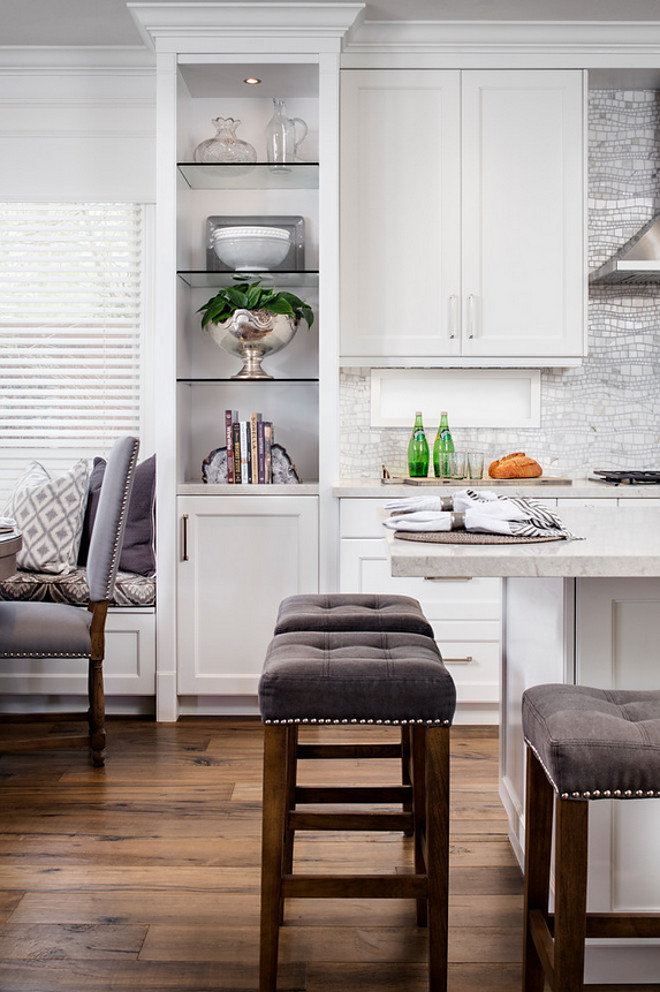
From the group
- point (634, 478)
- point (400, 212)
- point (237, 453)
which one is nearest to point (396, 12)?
point (400, 212)

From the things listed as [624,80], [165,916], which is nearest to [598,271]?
[624,80]

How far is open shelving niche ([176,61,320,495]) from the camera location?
11.6ft

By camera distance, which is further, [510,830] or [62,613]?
[62,613]

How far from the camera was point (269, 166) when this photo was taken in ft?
11.3

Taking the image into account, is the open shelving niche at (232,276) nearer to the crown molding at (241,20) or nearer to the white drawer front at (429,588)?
the crown molding at (241,20)

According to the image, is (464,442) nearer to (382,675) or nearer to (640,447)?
(640,447)

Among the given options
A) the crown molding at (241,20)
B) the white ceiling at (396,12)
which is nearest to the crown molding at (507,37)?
the white ceiling at (396,12)

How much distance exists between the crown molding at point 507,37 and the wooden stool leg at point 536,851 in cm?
292

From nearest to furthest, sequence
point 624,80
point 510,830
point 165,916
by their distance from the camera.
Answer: point 165,916 < point 510,830 < point 624,80

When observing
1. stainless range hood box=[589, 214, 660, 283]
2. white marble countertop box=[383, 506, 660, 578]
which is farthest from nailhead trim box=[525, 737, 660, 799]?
stainless range hood box=[589, 214, 660, 283]

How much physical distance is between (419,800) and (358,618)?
418mm

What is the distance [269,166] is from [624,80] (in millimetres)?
1511

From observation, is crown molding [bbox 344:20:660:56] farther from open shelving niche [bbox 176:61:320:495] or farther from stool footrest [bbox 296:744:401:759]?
stool footrest [bbox 296:744:401:759]

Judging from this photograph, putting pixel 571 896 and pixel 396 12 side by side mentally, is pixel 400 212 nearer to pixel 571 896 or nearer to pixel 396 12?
pixel 396 12
